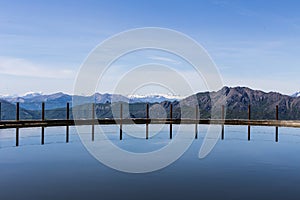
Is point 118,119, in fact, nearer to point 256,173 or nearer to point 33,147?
point 33,147

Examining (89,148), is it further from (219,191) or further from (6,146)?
(219,191)

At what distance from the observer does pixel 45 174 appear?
7828 millimetres

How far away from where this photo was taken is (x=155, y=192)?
6.44 metres

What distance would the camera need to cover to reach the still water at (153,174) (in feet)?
20.9

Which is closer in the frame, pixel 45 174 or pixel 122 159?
pixel 45 174

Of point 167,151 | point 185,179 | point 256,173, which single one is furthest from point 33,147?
point 256,173

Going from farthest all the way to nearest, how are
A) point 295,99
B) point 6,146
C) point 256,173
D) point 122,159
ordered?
point 295,99 < point 6,146 < point 122,159 < point 256,173

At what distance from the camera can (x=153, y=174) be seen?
8055 millimetres

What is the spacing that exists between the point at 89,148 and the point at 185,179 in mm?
5141

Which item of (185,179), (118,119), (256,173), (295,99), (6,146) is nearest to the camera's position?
(185,179)

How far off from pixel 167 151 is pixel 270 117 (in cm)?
1446

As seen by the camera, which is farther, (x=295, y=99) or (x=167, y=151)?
(x=295, y=99)

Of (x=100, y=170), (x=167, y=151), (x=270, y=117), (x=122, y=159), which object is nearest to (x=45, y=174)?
(x=100, y=170)

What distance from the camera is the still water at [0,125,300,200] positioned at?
20.9 feet
